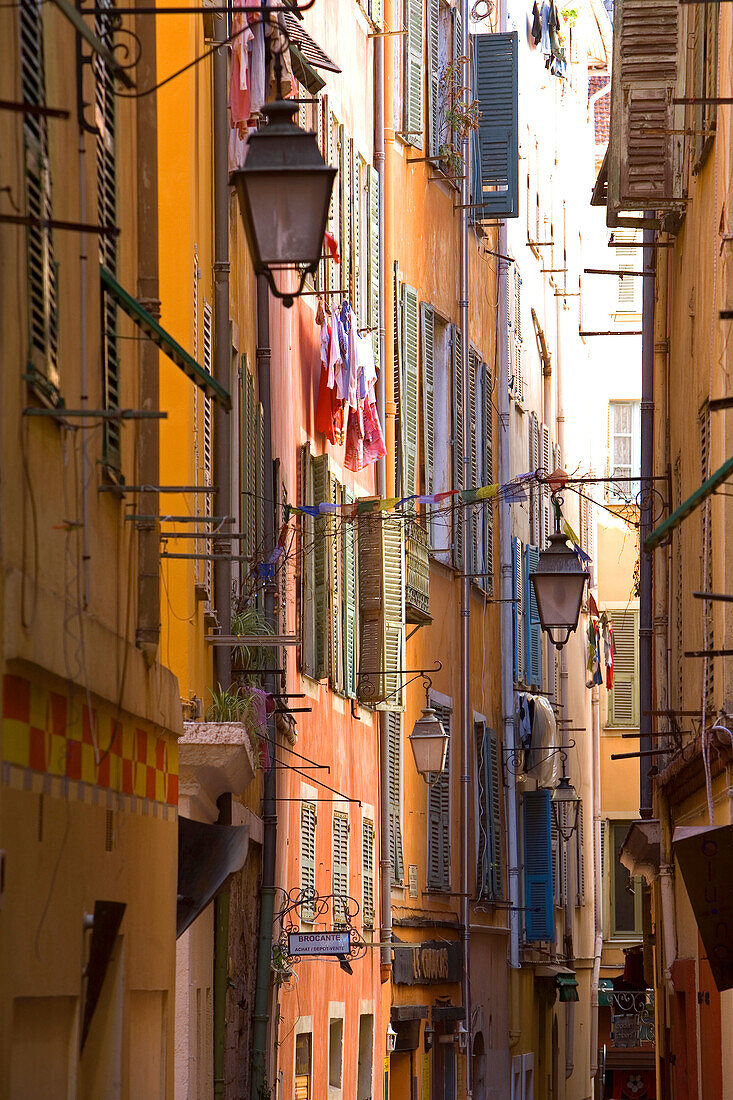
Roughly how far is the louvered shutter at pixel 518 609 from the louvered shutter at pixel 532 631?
0.23 m

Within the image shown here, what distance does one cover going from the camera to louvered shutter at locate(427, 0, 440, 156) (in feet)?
76.7

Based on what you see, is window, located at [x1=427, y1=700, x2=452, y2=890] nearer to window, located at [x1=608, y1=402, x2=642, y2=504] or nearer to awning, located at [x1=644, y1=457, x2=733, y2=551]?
awning, located at [x1=644, y1=457, x2=733, y2=551]

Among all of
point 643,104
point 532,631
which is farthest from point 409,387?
point 532,631

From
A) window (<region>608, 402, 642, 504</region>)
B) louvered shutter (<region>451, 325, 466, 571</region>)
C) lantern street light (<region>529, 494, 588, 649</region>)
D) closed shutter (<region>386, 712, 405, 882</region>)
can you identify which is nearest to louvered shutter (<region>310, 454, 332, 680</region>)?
lantern street light (<region>529, 494, 588, 649</region>)

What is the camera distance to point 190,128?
1120 centimetres

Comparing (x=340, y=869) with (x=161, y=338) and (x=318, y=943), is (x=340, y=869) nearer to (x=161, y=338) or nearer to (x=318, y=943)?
(x=318, y=943)

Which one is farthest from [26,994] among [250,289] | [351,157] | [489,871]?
[489,871]

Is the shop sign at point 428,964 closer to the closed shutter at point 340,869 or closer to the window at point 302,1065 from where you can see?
the closed shutter at point 340,869

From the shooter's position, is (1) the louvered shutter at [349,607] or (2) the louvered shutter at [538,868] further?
(2) the louvered shutter at [538,868]

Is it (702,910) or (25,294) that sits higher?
(25,294)

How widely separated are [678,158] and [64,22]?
971 centimetres

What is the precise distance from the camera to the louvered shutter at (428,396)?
2238 centimetres

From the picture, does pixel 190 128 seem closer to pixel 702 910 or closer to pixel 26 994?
pixel 702 910

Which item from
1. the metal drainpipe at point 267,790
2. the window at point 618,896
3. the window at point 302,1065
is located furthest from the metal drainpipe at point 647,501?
the window at point 618,896
